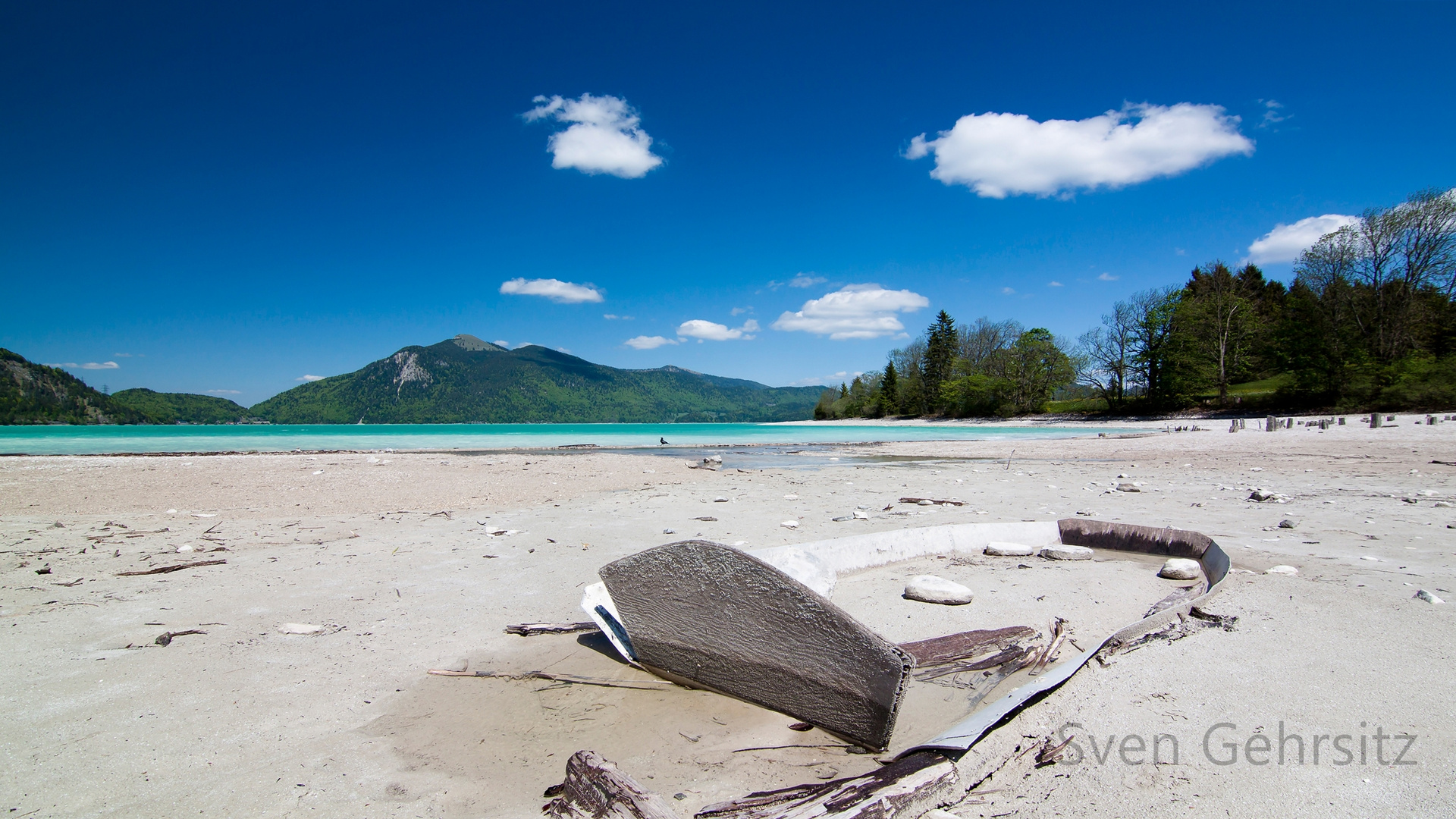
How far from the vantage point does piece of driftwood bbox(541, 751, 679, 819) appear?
1.62 metres

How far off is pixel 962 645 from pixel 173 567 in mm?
6157

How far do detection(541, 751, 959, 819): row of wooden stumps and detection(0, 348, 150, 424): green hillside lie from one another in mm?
119481

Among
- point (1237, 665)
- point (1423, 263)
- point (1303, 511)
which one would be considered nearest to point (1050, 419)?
point (1423, 263)

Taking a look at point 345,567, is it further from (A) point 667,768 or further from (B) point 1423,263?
(B) point 1423,263

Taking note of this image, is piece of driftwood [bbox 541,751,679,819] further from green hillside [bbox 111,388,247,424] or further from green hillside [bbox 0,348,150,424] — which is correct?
green hillside [bbox 111,388,247,424]

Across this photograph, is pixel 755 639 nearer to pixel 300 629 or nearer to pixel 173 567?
pixel 300 629

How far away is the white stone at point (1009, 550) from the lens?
16.7 feet

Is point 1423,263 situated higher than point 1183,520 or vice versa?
point 1423,263

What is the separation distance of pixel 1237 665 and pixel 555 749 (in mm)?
3042

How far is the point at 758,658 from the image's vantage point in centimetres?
249

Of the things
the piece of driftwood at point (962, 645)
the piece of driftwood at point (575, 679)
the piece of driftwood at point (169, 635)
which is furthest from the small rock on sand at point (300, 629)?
the piece of driftwood at point (962, 645)

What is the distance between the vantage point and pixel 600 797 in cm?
171

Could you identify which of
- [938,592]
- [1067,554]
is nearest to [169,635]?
[938,592]

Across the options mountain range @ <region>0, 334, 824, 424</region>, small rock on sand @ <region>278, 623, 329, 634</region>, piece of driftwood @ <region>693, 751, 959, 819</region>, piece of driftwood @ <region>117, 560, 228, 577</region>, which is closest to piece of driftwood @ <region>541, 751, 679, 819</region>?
piece of driftwood @ <region>693, 751, 959, 819</region>
